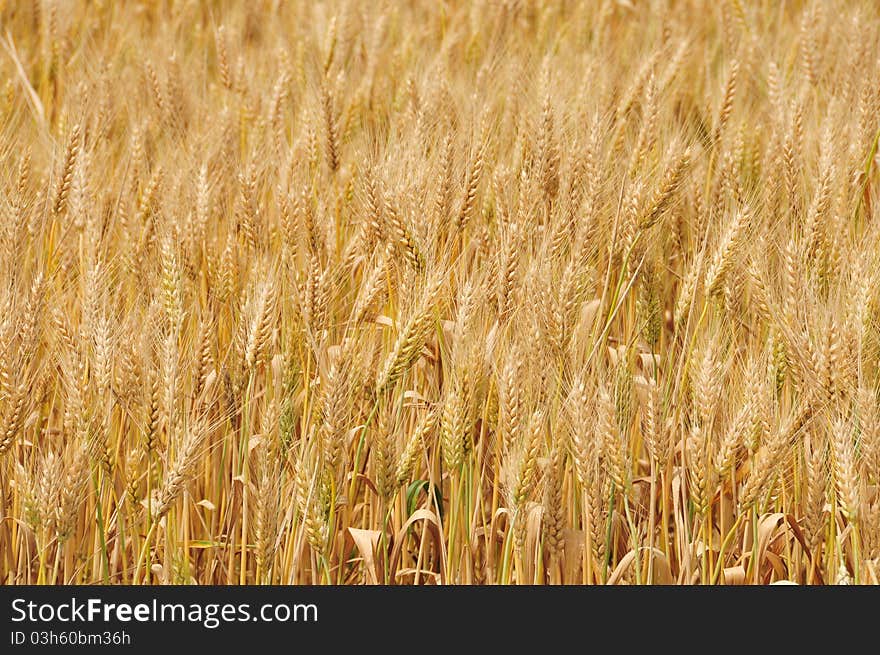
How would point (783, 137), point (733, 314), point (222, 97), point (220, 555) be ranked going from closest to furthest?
point (220, 555), point (733, 314), point (783, 137), point (222, 97)

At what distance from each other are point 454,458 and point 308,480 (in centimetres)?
29

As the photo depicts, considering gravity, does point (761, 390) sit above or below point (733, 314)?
below

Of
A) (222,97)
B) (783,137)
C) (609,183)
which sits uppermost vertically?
(222,97)

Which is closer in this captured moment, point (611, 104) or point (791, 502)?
point (791, 502)

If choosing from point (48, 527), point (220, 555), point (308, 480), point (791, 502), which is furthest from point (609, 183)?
point (48, 527)

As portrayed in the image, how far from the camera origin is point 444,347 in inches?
87.8

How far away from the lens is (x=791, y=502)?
2.34m

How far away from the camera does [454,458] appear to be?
1903mm

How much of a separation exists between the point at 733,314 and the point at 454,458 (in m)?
0.91

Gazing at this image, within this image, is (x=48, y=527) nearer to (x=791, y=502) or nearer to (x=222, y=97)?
(x=791, y=502)

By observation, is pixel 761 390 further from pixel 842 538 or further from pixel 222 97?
pixel 222 97

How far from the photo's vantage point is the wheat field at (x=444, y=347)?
194 cm

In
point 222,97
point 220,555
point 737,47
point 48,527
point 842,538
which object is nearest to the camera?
point 48,527

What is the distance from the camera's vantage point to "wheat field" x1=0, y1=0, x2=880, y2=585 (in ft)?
6.36
